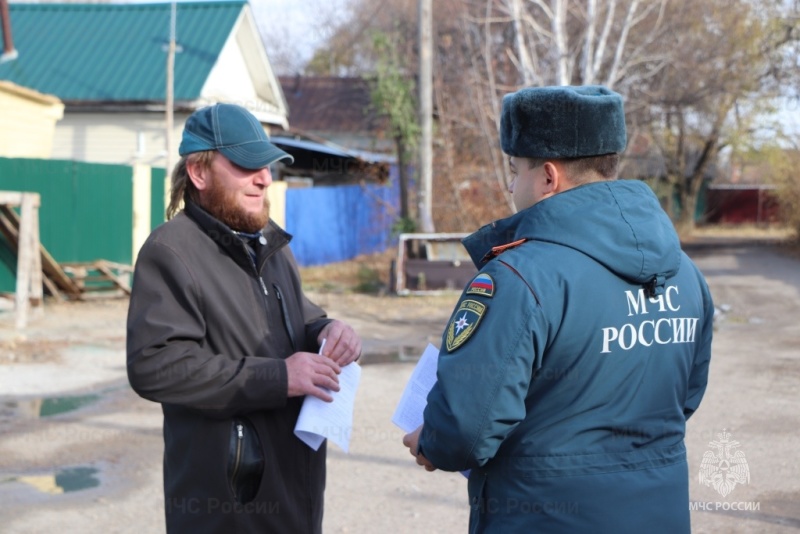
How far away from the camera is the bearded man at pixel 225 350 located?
8.52 ft

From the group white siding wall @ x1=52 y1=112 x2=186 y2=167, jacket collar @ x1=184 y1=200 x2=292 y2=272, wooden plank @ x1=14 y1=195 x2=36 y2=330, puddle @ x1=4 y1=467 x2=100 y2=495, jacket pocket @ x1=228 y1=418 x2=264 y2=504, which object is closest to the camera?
jacket pocket @ x1=228 y1=418 x2=264 y2=504

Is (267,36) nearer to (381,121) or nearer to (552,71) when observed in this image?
(381,121)

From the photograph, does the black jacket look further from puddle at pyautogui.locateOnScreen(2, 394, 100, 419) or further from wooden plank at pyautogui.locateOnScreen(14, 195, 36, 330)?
wooden plank at pyautogui.locateOnScreen(14, 195, 36, 330)

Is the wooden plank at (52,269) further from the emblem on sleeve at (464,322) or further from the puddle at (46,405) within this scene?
the emblem on sleeve at (464,322)

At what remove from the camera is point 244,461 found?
8.82 feet

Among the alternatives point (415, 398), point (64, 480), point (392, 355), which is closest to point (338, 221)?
point (392, 355)

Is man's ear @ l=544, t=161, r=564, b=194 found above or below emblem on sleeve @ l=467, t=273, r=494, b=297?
above

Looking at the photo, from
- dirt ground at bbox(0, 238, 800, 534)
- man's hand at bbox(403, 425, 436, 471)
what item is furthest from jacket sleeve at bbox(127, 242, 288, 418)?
dirt ground at bbox(0, 238, 800, 534)

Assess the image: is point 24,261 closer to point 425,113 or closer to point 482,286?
point 425,113

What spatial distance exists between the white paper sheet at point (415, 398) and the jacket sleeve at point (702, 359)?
2.38 ft

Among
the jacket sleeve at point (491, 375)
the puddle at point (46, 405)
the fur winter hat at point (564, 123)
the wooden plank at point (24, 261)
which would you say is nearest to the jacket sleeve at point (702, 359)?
the fur winter hat at point (564, 123)

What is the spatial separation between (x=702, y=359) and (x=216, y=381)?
4.57 ft

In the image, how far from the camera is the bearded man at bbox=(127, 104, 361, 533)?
2598mm

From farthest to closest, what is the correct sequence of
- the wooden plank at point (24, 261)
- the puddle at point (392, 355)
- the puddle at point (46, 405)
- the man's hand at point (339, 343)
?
the wooden plank at point (24, 261) → the puddle at point (392, 355) → the puddle at point (46, 405) → the man's hand at point (339, 343)
